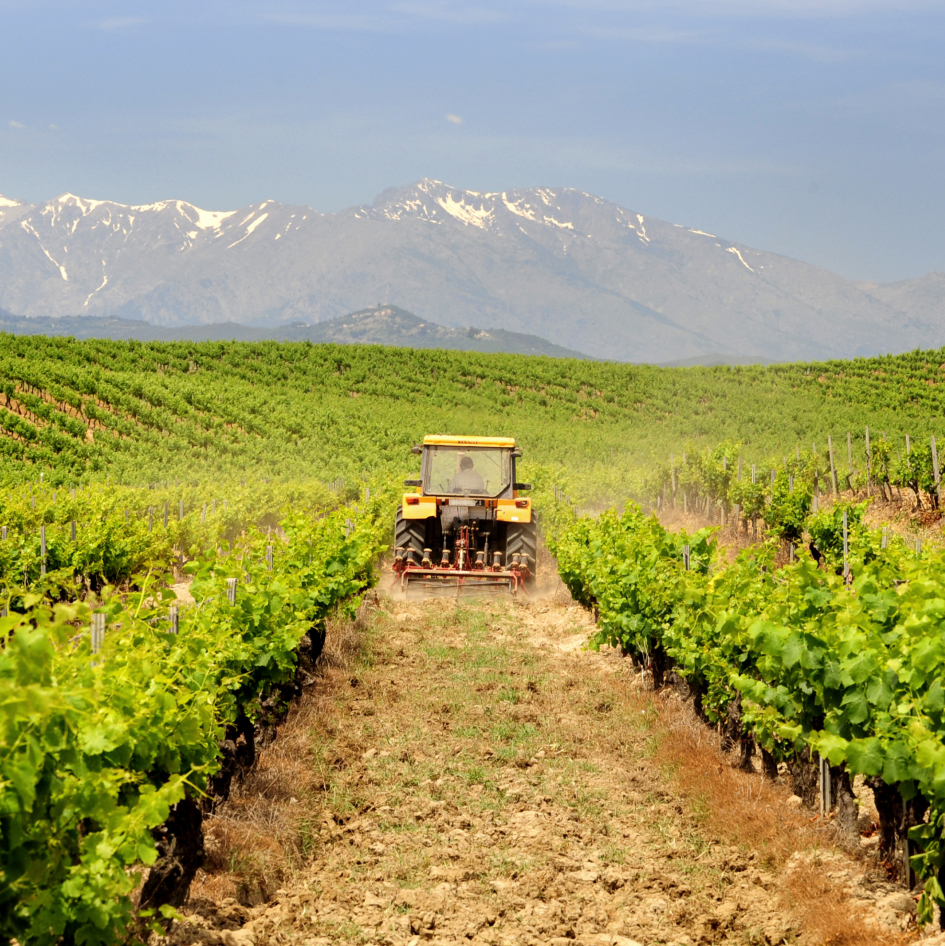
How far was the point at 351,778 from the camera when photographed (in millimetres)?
5926

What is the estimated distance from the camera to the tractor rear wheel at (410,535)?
518 inches

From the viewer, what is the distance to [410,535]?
13.2m

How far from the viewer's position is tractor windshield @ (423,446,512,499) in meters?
13.9

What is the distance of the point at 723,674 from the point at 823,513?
8.55 metres

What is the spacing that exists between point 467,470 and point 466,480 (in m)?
0.16

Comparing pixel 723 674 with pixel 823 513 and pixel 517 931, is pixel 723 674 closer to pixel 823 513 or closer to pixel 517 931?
pixel 517 931

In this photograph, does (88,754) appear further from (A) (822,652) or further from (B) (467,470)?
(B) (467,470)

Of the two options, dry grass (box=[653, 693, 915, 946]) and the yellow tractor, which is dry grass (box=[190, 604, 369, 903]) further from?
the yellow tractor

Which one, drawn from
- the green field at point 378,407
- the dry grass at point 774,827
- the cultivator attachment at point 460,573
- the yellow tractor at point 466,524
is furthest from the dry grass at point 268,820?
the green field at point 378,407

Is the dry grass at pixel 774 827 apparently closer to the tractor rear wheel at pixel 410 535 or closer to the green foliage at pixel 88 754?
the green foliage at pixel 88 754

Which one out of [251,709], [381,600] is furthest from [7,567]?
[251,709]

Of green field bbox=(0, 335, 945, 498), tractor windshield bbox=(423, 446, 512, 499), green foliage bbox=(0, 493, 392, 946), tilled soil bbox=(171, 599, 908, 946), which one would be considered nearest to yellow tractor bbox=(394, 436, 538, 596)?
tractor windshield bbox=(423, 446, 512, 499)

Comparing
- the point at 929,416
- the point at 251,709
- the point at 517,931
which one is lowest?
the point at 517,931

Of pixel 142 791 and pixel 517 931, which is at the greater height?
pixel 142 791
